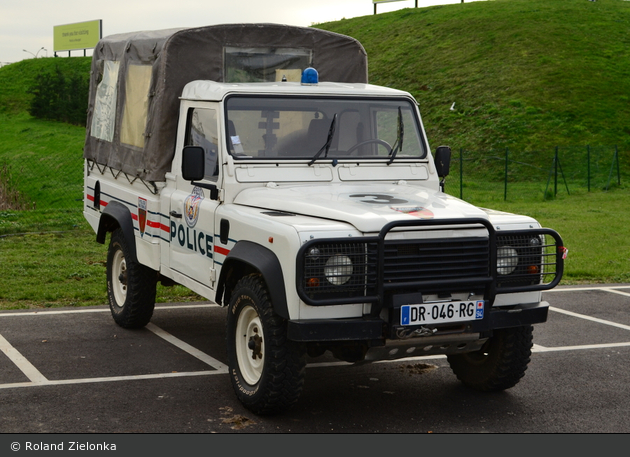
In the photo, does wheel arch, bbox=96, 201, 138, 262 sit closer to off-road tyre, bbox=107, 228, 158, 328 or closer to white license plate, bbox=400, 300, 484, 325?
off-road tyre, bbox=107, 228, 158, 328

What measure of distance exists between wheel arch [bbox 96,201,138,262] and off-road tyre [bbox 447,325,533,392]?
357 centimetres

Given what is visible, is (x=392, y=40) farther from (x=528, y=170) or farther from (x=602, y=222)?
(x=602, y=222)

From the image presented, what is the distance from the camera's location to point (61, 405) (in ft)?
19.3

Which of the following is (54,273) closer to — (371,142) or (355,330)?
(371,142)

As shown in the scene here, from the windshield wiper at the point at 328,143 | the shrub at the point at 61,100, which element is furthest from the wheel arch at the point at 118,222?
the shrub at the point at 61,100

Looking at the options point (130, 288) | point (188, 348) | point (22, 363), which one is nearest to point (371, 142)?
point (188, 348)

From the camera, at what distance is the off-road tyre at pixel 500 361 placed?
6148 mm

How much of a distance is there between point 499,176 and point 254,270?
28.0m

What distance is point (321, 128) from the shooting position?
688cm

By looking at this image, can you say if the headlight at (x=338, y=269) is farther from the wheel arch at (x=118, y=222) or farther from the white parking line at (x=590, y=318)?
the white parking line at (x=590, y=318)

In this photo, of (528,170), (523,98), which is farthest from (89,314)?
(523,98)

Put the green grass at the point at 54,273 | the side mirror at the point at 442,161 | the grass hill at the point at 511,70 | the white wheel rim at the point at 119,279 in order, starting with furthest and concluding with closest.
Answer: the grass hill at the point at 511,70, the green grass at the point at 54,273, the white wheel rim at the point at 119,279, the side mirror at the point at 442,161

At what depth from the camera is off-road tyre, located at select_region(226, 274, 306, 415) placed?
5.43m

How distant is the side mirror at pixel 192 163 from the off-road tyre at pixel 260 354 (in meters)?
1.06
